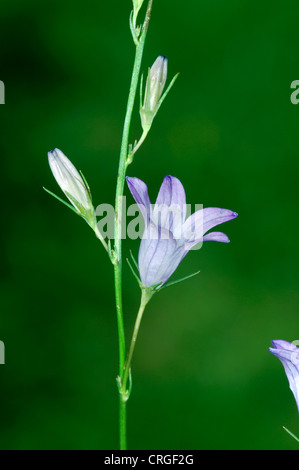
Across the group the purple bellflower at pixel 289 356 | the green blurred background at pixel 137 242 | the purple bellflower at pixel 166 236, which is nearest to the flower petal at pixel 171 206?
the purple bellflower at pixel 166 236

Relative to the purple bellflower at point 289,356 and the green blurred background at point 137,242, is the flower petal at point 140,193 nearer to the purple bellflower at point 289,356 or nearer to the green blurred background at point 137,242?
the purple bellflower at point 289,356

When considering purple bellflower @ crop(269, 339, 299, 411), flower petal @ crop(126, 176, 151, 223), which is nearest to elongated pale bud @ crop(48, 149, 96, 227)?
flower petal @ crop(126, 176, 151, 223)

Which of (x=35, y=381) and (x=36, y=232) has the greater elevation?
(x=36, y=232)

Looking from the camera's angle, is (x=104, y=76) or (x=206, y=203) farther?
(x=104, y=76)

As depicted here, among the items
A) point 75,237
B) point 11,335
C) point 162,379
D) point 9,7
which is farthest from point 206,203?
point 9,7

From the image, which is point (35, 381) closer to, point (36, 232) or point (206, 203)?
point (36, 232)
